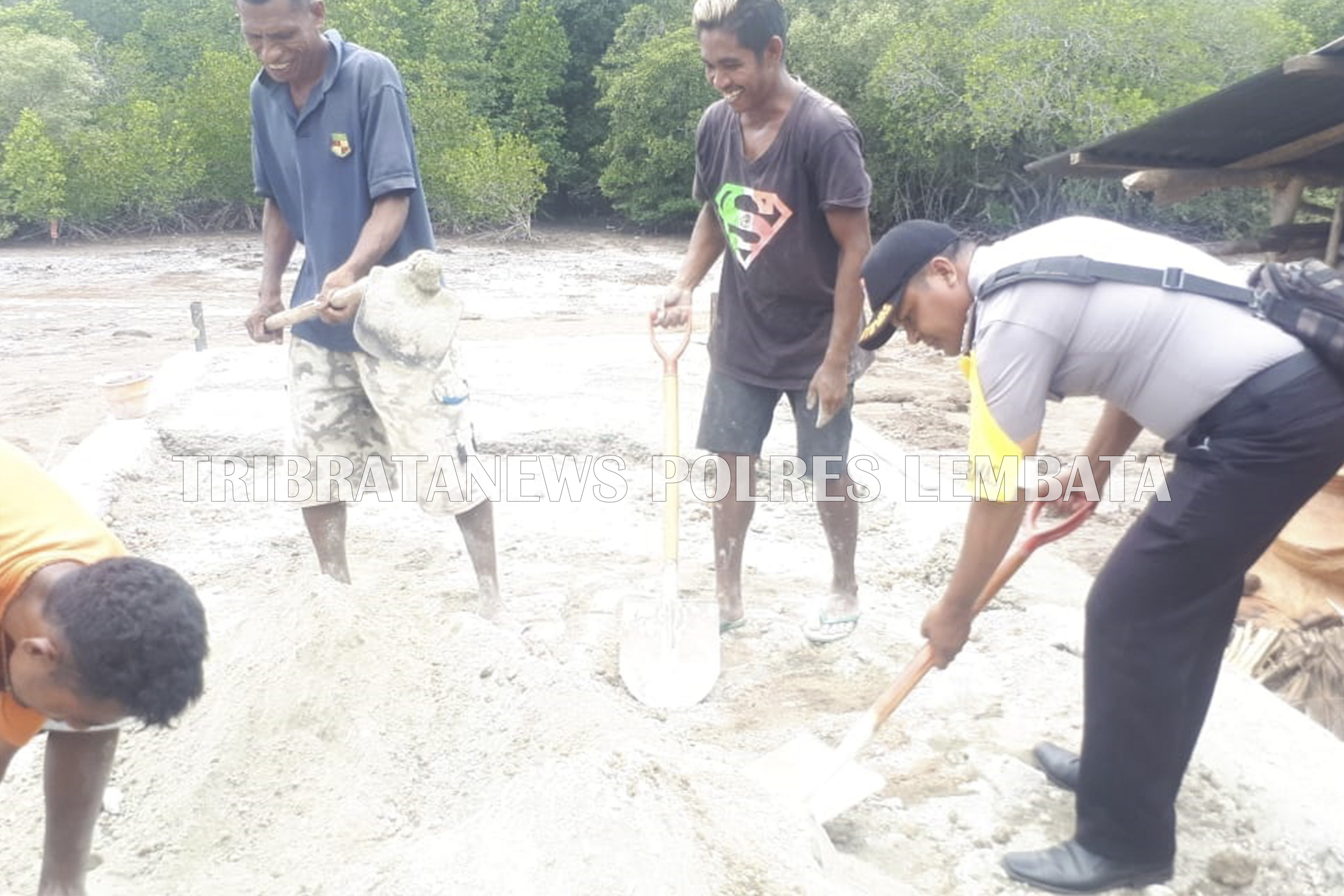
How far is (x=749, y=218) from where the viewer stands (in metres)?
3.31

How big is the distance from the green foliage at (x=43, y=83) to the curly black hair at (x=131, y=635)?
1920 centimetres

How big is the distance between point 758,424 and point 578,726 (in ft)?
4.00

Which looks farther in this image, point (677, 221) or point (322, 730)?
point (677, 221)

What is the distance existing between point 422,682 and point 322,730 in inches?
Answer: 10.8

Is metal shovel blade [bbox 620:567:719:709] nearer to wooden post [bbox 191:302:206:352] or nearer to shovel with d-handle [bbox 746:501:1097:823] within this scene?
shovel with d-handle [bbox 746:501:1097:823]

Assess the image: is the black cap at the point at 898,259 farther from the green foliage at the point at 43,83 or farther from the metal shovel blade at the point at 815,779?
the green foliage at the point at 43,83

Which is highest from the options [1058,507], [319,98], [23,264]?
[319,98]

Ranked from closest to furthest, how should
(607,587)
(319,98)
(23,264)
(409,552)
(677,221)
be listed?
(319,98) < (607,587) < (409,552) < (23,264) < (677,221)

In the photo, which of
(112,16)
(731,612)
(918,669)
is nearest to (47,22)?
(112,16)

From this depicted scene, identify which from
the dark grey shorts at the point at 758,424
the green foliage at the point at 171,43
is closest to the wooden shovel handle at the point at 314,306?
the dark grey shorts at the point at 758,424

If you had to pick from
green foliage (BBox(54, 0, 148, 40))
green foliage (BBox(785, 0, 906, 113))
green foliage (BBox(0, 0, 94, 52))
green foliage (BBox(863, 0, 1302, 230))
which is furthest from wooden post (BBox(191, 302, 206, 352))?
green foliage (BBox(54, 0, 148, 40))

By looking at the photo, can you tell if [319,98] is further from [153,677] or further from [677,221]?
[677,221]

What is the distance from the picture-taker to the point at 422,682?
9.62ft

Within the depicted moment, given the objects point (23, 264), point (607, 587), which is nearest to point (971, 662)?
point (607, 587)
